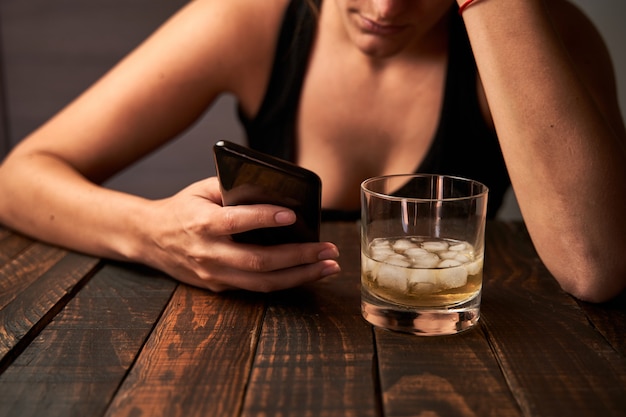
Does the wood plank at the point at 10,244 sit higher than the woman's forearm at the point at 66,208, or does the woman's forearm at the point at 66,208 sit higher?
the woman's forearm at the point at 66,208

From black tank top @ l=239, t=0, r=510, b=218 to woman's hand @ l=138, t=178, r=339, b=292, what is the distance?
0.44 meters

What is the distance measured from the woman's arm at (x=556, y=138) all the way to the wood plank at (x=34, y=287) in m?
0.62

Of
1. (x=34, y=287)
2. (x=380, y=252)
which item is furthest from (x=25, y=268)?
(x=380, y=252)

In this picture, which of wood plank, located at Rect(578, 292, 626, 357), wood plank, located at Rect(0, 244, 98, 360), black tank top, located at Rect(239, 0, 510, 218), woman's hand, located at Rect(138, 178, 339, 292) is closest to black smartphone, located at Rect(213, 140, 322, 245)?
woman's hand, located at Rect(138, 178, 339, 292)

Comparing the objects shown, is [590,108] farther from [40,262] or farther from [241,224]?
[40,262]

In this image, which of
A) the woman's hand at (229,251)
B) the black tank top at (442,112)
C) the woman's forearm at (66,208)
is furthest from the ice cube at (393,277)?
the black tank top at (442,112)

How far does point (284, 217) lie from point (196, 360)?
0.21 m

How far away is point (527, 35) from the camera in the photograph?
39.5 inches

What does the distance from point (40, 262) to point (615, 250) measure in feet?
2.61

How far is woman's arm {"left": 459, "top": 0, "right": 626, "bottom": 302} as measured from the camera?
101 cm

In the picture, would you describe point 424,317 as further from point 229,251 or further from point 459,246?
point 229,251

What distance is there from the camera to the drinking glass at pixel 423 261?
2.71 ft

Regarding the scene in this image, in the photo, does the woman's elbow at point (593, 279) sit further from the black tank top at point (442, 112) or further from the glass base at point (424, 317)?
the black tank top at point (442, 112)

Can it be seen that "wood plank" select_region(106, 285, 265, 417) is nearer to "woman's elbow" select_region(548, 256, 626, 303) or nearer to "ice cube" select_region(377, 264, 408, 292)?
"ice cube" select_region(377, 264, 408, 292)
